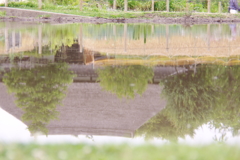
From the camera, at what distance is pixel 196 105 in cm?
912

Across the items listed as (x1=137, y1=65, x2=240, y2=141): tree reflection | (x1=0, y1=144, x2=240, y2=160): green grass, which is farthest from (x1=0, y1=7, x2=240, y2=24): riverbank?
(x1=0, y1=144, x2=240, y2=160): green grass

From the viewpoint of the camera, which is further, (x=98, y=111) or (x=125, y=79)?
(x=125, y=79)

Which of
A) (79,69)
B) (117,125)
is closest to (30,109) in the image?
(117,125)

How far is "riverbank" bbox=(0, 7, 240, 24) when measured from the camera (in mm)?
35438

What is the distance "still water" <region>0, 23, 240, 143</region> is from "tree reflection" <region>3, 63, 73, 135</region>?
2cm

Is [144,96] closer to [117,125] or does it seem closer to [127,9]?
[117,125]

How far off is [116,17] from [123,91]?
27068 millimetres

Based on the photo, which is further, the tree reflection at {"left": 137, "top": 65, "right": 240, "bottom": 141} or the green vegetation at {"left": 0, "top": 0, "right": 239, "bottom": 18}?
the green vegetation at {"left": 0, "top": 0, "right": 239, "bottom": 18}

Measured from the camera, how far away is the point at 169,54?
1678cm

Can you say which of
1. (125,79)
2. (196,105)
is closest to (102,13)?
(125,79)

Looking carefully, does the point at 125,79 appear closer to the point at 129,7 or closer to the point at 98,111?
the point at 98,111

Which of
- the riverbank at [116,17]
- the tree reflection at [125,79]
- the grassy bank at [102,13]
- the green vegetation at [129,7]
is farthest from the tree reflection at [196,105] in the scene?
the green vegetation at [129,7]

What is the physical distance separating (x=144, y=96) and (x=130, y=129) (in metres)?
2.69

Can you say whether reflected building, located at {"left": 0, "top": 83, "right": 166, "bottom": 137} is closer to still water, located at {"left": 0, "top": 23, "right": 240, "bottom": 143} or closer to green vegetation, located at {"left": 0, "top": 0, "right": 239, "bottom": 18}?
still water, located at {"left": 0, "top": 23, "right": 240, "bottom": 143}
